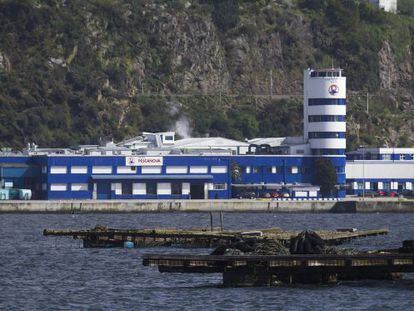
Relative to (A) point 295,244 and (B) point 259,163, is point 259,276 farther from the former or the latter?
(B) point 259,163

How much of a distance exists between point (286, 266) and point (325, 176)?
369 ft

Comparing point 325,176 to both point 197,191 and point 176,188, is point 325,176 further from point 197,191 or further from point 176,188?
point 176,188

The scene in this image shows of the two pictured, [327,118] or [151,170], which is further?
[327,118]

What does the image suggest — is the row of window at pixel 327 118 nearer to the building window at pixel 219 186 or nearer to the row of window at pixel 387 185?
the building window at pixel 219 186

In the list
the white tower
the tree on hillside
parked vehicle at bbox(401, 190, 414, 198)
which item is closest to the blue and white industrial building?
the white tower

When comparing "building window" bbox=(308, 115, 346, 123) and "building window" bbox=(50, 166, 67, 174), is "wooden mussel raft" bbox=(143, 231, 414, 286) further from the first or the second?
"building window" bbox=(308, 115, 346, 123)

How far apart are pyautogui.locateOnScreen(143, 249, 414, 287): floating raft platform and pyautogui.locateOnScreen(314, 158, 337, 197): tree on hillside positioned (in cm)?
10964

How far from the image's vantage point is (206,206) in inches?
6427

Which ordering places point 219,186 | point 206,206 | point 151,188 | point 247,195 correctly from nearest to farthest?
point 206,206 → point 151,188 → point 219,186 → point 247,195

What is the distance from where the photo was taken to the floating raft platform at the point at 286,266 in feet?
214

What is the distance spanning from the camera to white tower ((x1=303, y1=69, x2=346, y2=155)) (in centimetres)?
17525

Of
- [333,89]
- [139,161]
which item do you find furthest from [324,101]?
[139,161]

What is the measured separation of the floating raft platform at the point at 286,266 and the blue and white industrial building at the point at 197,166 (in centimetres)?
10624

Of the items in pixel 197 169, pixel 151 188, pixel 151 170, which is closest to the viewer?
pixel 151 170
